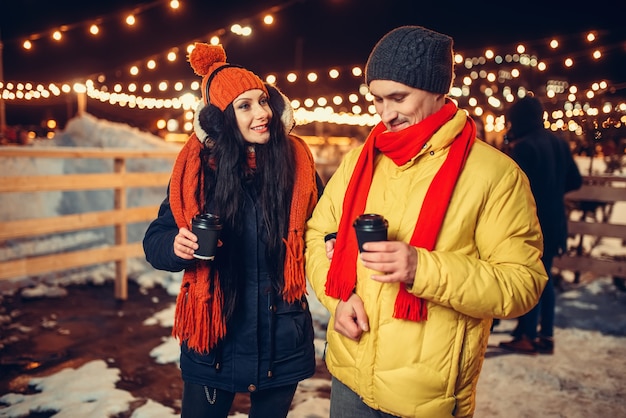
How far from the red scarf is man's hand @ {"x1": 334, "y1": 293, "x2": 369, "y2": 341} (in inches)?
1.1

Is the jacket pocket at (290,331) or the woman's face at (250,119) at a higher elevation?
the woman's face at (250,119)

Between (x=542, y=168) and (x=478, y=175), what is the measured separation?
3300mm

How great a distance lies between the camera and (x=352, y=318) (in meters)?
1.74

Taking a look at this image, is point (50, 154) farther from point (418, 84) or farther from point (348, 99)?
point (348, 99)

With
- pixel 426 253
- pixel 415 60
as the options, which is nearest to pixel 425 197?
pixel 426 253

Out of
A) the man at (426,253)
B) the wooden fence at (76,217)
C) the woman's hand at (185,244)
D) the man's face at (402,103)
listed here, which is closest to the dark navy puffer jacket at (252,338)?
the woman's hand at (185,244)

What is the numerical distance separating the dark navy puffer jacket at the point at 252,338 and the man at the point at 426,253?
0.43 meters

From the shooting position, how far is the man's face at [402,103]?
1703 millimetres

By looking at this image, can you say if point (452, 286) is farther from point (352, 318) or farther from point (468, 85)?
point (468, 85)

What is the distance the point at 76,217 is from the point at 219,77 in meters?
4.11

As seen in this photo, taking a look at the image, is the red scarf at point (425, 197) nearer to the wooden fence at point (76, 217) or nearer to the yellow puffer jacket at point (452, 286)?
the yellow puffer jacket at point (452, 286)

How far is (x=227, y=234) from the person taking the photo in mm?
2160

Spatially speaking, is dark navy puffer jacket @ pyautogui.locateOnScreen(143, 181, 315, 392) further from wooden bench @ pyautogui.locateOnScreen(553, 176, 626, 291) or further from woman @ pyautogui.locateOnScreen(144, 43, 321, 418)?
wooden bench @ pyautogui.locateOnScreen(553, 176, 626, 291)

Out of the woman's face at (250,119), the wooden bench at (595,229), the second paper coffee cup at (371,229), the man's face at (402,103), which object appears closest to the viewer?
the second paper coffee cup at (371,229)
